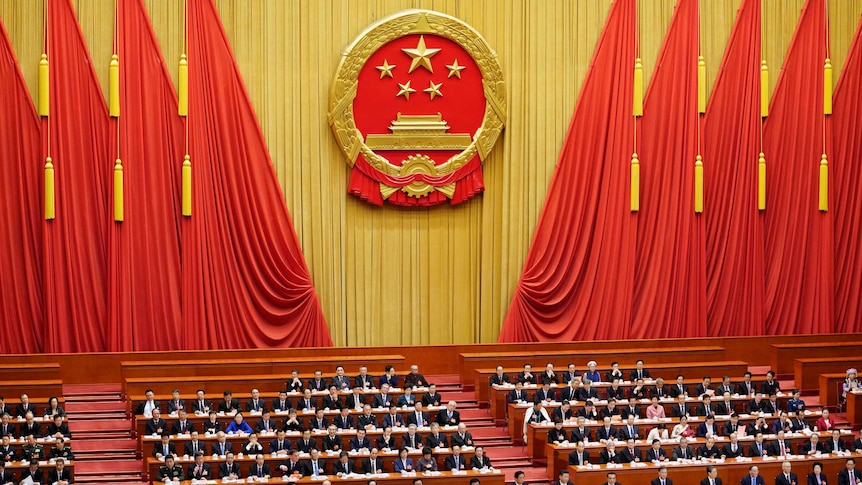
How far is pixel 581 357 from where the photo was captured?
920 cm

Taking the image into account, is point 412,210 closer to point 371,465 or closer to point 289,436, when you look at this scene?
point 289,436

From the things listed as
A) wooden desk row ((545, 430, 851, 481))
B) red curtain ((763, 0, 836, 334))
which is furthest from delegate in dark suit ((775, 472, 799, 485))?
red curtain ((763, 0, 836, 334))

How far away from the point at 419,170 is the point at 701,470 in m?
3.15

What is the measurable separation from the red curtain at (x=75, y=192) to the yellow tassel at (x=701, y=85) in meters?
4.36

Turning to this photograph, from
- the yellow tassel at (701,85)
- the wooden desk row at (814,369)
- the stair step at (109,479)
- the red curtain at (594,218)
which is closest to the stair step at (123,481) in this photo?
the stair step at (109,479)

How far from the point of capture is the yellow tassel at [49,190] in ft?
28.5

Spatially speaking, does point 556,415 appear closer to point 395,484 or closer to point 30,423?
point 395,484

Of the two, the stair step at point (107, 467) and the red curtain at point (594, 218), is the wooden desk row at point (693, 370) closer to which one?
the red curtain at point (594, 218)

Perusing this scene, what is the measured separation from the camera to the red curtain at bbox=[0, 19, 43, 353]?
8688 mm

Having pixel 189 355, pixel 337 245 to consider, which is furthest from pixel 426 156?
pixel 189 355

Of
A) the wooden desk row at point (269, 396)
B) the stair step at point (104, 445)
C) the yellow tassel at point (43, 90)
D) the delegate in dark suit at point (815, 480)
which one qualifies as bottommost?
the delegate in dark suit at point (815, 480)

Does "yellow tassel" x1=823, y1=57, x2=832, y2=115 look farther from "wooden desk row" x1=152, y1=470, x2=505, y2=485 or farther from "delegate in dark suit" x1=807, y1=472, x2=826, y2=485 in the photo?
"wooden desk row" x1=152, y1=470, x2=505, y2=485

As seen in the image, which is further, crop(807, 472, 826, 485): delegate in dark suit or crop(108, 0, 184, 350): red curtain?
crop(108, 0, 184, 350): red curtain

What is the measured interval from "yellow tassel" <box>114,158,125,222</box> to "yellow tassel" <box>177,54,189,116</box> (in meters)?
0.57
